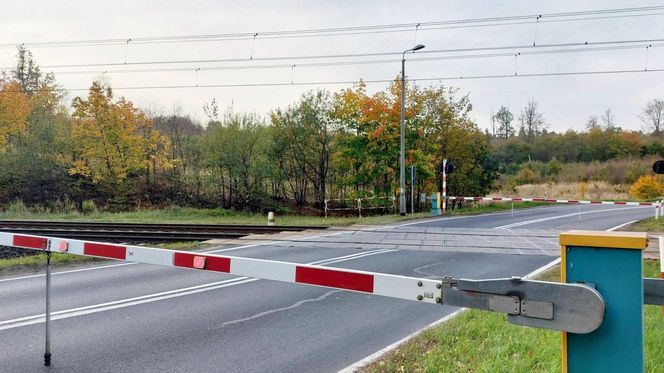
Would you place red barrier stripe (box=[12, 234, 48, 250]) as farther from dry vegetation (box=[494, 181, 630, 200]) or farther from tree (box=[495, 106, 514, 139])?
tree (box=[495, 106, 514, 139])

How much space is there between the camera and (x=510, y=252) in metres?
12.1

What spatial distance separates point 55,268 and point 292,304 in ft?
19.3

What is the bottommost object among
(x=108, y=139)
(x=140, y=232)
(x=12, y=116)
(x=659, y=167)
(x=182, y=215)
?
(x=182, y=215)

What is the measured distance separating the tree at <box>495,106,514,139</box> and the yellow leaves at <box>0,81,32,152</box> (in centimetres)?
6830

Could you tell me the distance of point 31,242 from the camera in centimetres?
479

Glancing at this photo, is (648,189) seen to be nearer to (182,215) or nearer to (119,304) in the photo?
(182,215)

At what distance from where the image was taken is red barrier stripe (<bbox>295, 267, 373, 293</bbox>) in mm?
2912

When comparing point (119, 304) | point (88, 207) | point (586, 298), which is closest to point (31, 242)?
point (119, 304)

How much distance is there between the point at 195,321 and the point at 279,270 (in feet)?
10.6

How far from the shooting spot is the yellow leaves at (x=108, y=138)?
98.9 feet

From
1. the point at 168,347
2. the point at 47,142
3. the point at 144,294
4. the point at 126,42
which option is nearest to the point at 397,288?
the point at 168,347

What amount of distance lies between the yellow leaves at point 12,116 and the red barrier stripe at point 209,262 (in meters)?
35.8

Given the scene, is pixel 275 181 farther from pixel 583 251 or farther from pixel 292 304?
pixel 583 251

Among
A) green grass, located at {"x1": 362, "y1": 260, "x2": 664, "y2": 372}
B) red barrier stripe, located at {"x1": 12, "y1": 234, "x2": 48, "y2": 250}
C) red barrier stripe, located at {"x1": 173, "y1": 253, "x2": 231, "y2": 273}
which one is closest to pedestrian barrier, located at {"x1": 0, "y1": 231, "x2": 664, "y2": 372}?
red barrier stripe, located at {"x1": 173, "y1": 253, "x2": 231, "y2": 273}
